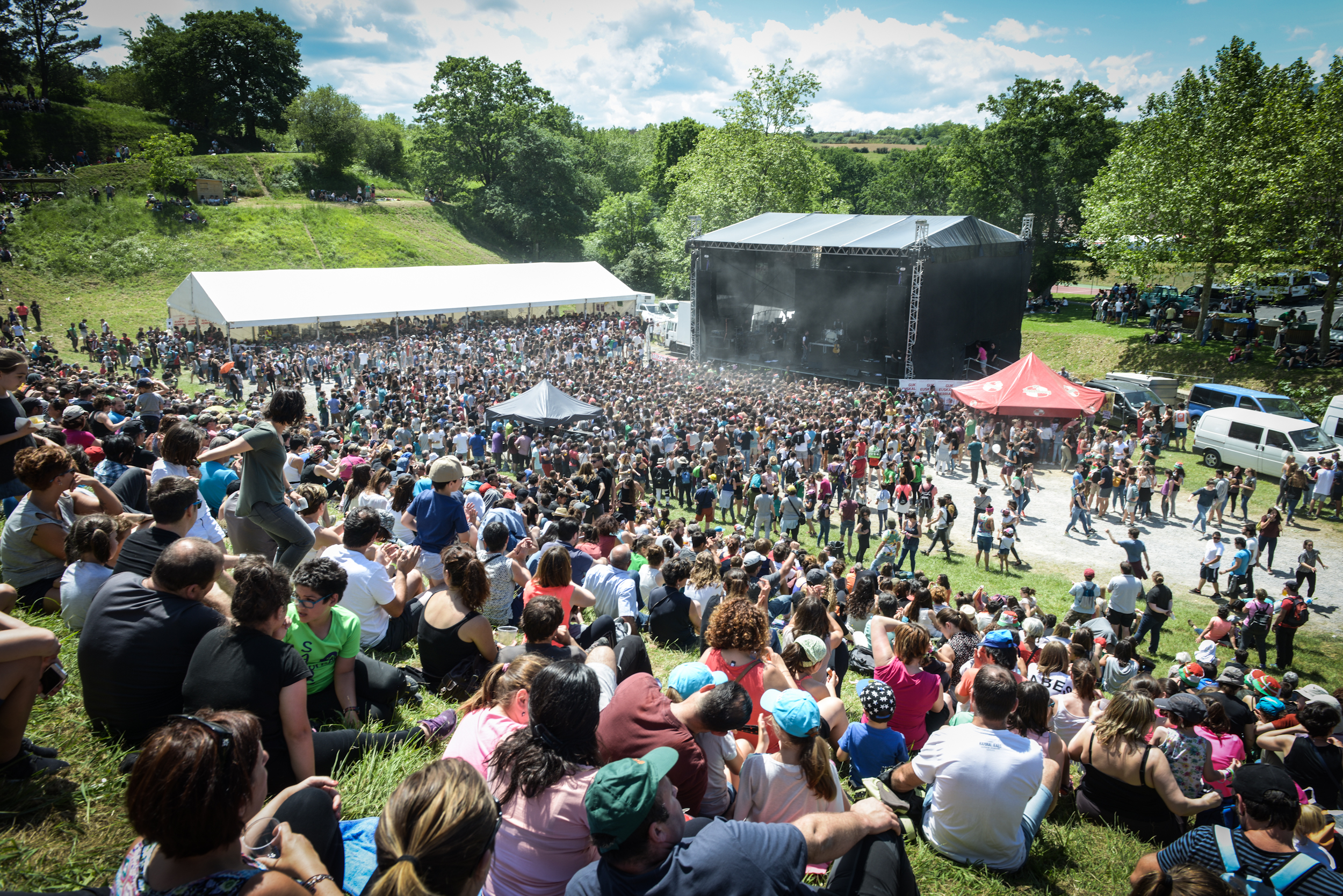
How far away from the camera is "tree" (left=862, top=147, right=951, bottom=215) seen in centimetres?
5472

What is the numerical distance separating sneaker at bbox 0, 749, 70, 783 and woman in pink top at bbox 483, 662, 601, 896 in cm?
184

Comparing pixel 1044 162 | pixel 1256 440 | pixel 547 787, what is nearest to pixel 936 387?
pixel 1256 440

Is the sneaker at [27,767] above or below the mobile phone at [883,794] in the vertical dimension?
above

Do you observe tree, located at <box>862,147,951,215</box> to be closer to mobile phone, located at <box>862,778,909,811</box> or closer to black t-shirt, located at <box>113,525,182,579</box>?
mobile phone, located at <box>862,778,909,811</box>

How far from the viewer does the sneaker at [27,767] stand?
2.65 metres

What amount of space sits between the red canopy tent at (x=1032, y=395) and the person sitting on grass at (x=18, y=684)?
18124 millimetres

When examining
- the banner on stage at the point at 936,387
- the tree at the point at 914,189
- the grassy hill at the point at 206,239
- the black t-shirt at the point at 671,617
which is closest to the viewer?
the black t-shirt at the point at 671,617

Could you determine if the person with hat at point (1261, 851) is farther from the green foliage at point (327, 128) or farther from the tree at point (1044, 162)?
the green foliage at point (327, 128)

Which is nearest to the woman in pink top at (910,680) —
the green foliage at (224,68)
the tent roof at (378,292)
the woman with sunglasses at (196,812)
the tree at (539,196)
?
the woman with sunglasses at (196,812)

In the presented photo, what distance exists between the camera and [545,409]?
53.1ft

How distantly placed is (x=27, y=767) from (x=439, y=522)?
283 centimetres

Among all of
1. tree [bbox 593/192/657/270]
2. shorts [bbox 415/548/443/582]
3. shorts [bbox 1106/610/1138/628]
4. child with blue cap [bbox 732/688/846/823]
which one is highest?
tree [bbox 593/192/657/270]

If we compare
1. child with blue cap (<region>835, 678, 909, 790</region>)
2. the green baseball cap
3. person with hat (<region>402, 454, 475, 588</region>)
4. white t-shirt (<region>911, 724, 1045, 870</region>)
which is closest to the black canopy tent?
person with hat (<region>402, 454, 475, 588</region>)

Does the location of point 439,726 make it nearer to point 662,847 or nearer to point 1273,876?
point 662,847
